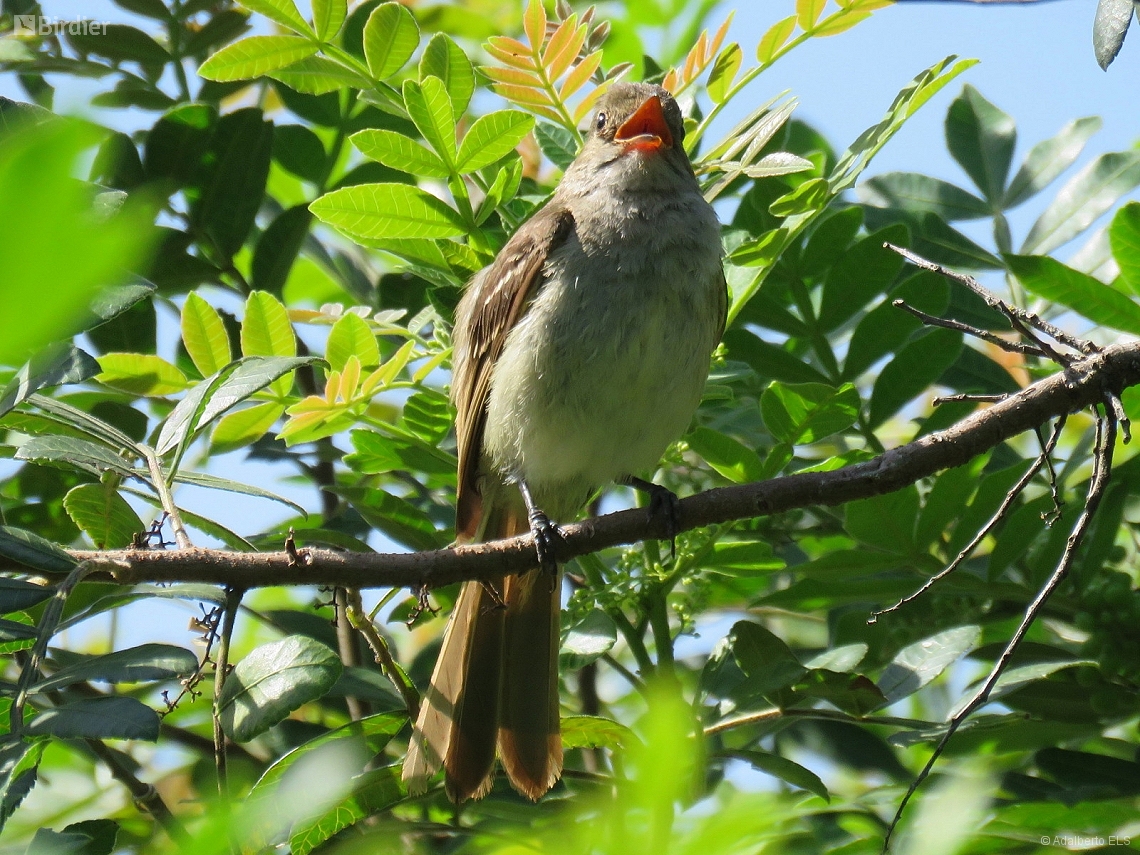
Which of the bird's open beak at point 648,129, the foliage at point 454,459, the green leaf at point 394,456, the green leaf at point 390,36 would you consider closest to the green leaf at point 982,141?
the foliage at point 454,459

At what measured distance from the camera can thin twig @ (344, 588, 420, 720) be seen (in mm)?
1958

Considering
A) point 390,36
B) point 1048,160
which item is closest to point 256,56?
point 390,36

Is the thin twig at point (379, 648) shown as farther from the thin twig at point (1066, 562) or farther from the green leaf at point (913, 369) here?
the green leaf at point (913, 369)

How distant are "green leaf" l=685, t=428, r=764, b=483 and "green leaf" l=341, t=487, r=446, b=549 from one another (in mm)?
679

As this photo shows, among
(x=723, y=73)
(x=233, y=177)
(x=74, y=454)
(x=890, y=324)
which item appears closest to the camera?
(x=74, y=454)

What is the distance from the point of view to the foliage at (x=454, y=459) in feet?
6.44

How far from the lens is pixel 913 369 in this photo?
2.67 m

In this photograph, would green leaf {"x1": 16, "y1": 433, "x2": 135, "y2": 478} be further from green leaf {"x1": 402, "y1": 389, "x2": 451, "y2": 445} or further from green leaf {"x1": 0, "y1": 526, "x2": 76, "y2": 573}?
green leaf {"x1": 402, "y1": 389, "x2": 451, "y2": 445}

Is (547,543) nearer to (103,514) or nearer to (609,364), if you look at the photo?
(609,364)

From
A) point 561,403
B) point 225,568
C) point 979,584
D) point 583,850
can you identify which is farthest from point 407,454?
point 583,850

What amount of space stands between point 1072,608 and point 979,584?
22 cm

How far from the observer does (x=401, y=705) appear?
2309mm

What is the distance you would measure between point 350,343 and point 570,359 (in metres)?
0.67

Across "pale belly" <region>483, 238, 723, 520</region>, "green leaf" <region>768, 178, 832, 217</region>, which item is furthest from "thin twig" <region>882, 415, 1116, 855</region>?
"pale belly" <region>483, 238, 723, 520</region>
